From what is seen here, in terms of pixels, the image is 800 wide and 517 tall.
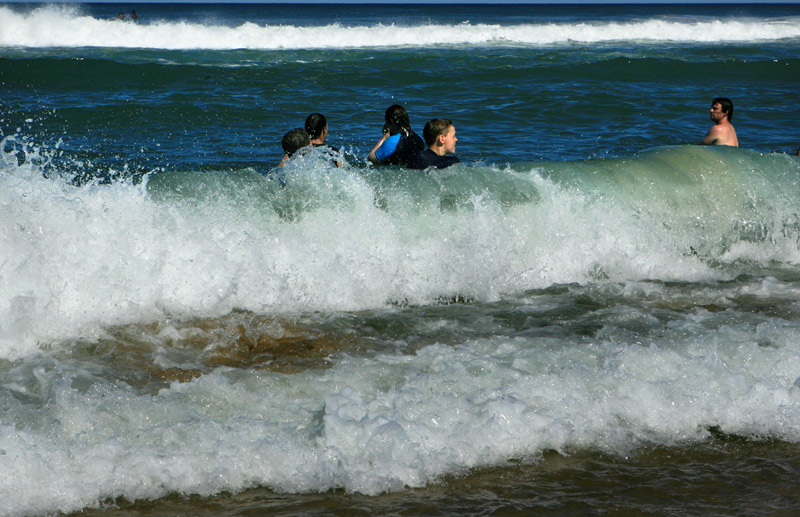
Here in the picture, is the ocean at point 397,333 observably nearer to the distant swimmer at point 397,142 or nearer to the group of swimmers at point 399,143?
the group of swimmers at point 399,143

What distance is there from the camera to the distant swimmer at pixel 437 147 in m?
7.07

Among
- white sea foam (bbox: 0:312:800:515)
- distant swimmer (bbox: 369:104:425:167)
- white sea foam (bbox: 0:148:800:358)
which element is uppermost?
distant swimmer (bbox: 369:104:425:167)

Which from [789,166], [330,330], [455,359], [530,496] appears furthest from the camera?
[789,166]

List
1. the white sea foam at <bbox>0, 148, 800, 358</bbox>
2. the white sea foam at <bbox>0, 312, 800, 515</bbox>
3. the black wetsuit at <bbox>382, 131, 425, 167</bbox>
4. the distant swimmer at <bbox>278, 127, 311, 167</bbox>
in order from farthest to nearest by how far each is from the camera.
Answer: the black wetsuit at <bbox>382, 131, 425, 167</bbox> < the distant swimmer at <bbox>278, 127, 311, 167</bbox> < the white sea foam at <bbox>0, 148, 800, 358</bbox> < the white sea foam at <bbox>0, 312, 800, 515</bbox>

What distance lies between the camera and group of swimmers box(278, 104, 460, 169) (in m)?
6.91

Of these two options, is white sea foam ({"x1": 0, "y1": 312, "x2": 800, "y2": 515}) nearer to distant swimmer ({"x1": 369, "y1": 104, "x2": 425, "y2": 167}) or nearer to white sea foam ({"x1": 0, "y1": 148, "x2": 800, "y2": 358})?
white sea foam ({"x1": 0, "y1": 148, "x2": 800, "y2": 358})

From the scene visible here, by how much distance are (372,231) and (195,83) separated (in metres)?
12.1

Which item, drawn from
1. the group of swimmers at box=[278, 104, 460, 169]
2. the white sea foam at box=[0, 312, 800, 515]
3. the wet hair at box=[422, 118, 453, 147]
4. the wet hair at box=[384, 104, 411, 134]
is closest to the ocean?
the white sea foam at box=[0, 312, 800, 515]

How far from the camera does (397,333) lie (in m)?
5.01

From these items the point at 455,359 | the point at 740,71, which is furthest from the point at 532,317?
the point at 740,71

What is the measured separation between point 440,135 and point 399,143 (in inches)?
17.3

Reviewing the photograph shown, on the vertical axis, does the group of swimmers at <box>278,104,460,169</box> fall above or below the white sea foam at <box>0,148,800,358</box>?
above

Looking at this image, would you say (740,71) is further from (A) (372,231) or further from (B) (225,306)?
(B) (225,306)

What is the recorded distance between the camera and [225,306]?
A: 5.39 m
